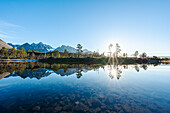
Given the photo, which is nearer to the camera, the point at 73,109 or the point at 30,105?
the point at 73,109

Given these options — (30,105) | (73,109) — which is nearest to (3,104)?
(30,105)

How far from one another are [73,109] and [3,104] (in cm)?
728

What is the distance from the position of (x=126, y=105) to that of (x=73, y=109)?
17.7ft

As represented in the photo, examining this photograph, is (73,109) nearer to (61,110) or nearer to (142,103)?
(61,110)

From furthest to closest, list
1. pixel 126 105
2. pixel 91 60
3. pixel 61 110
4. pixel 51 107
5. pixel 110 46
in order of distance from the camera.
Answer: pixel 110 46 → pixel 91 60 → pixel 126 105 → pixel 51 107 → pixel 61 110

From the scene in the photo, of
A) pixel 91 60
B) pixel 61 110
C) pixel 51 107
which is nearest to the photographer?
pixel 61 110

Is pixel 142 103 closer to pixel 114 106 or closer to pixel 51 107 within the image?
pixel 114 106

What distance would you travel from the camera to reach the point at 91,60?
96562 mm

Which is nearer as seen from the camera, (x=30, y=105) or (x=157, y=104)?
(x=30, y=105)

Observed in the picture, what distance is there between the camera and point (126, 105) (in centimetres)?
886

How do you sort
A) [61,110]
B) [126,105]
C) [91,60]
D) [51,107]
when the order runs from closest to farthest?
[61,110]
[51,107]
[126,105]
[91,60]

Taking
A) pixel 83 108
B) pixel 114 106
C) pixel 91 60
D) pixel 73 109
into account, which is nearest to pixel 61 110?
pixel 73 109

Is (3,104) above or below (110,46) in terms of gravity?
below

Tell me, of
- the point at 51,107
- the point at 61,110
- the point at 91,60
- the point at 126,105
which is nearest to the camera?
the point at 61,110
